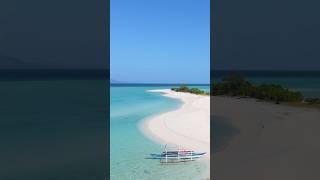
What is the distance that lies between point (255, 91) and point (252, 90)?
0.24 meters

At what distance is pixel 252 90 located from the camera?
1541 centimetres

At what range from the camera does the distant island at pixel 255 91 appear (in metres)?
13.8

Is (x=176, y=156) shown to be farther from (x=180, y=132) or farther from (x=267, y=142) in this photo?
(x=180, y=132)

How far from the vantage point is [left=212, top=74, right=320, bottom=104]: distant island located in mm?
13789
